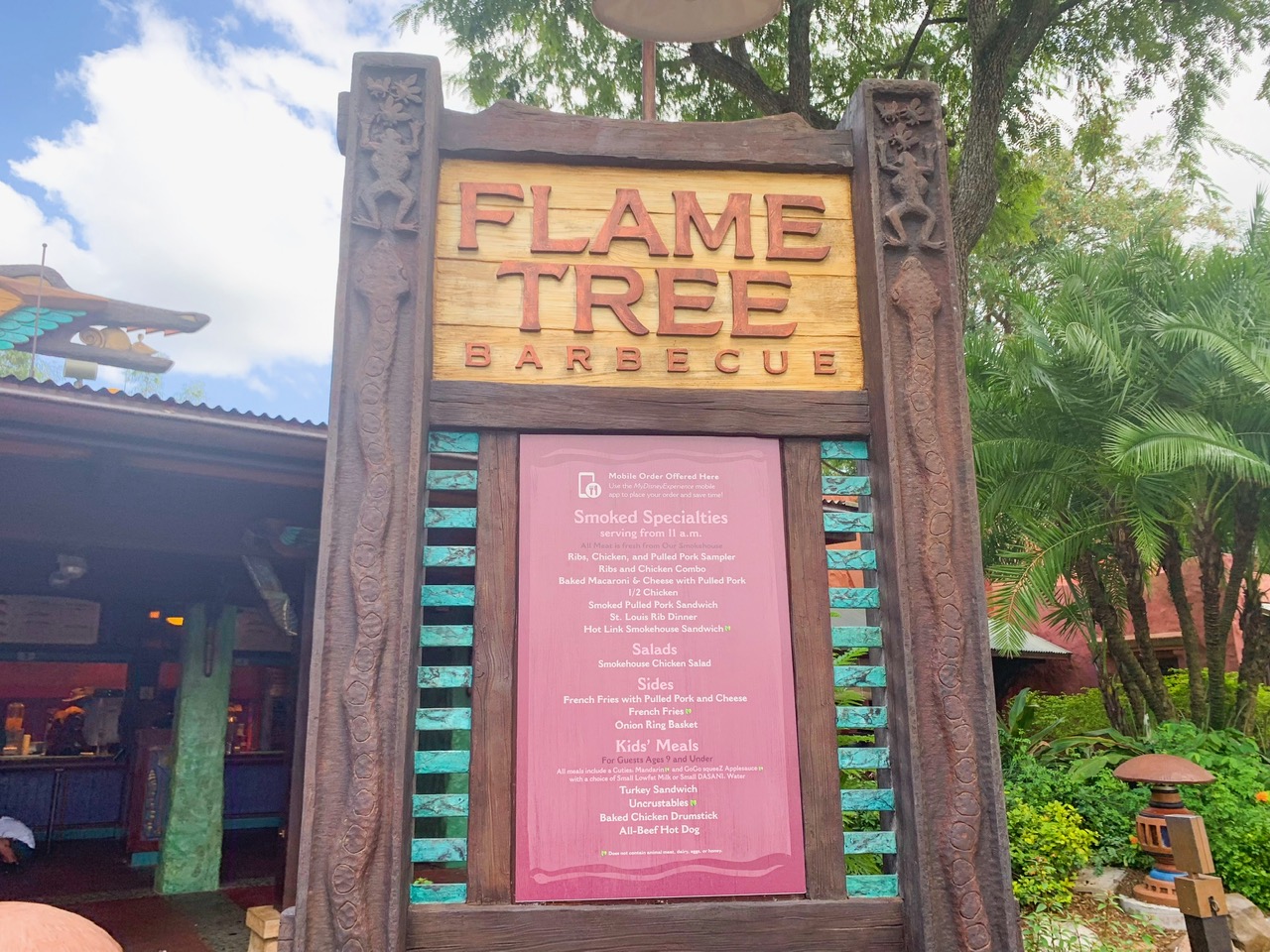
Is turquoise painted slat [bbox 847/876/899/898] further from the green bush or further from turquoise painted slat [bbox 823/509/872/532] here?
the green bush

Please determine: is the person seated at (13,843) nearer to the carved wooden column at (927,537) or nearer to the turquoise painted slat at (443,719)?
the turquoise painted slat at (443,719)

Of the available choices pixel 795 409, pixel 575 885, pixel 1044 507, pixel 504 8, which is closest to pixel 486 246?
pixel 795 409

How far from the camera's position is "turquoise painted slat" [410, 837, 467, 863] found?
8.79 ft

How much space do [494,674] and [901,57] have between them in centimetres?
1122

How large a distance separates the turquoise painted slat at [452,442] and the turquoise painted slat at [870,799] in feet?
5.12

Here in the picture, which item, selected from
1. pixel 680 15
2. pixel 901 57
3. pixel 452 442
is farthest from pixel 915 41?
pixel 452 442

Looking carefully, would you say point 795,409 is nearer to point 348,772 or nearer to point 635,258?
point 635,258

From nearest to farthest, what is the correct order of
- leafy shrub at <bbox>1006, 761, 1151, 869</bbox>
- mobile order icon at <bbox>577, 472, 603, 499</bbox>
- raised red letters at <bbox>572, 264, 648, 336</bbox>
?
mobile order icon at <bbox>577, 472, 603, 499</bbox> < raised red letters at <bbox>572, 264, 648, 336</bbox> < leafy shrub at <bbox>1006, 761, 1151, 869</bbox>

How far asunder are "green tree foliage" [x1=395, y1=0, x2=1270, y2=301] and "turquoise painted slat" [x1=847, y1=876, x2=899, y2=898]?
8.65 metres

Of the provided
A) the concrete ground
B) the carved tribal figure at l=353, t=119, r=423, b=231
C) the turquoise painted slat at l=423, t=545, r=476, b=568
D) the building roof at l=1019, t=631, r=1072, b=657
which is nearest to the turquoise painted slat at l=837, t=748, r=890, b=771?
the turquoise painted slat at l=423, t=545, r=476, b=568

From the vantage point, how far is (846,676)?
2.95 metres

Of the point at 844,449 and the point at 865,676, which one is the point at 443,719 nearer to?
the point at 865,676

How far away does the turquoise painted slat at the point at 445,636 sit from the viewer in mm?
2822

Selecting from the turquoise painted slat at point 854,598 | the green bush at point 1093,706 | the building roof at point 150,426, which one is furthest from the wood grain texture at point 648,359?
the green bush at point 1093,706
